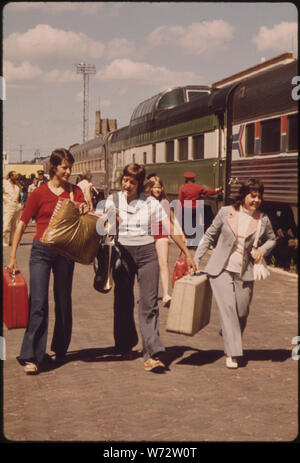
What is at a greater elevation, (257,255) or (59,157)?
(59,157)

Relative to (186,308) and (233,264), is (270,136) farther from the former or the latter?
(186,308)

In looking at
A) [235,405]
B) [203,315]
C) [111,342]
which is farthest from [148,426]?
[111,342]

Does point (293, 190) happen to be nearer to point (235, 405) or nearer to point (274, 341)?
point (274, 341)

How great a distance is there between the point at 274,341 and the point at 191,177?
7.07 meters

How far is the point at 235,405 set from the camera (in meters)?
5.52

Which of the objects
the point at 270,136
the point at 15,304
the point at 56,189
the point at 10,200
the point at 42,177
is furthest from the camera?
the point at 42,177

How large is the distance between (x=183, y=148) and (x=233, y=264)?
14.1 metres

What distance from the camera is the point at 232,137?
16.6 meters

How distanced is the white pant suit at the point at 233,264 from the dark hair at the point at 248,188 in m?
0.07

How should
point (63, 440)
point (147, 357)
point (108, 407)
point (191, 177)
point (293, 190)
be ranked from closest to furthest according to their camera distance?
1. point (63, 440)
2. point (108, 407)
3. point (147, 357)
4. point (293, 190)
5. point (191, 177)

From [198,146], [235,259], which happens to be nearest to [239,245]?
[235,259]

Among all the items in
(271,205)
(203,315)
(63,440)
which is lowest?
(63,440)

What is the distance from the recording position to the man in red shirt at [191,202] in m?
14.7

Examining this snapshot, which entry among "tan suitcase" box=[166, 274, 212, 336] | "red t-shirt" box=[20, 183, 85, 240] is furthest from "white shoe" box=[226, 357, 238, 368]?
"red t-shirt" box=[20, 183, 85, 240]
